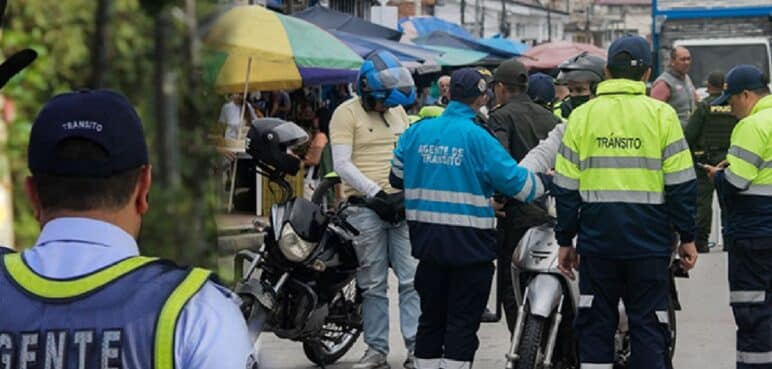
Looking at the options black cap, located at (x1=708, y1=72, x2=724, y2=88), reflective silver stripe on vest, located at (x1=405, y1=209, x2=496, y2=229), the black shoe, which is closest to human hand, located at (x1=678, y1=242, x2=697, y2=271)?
reflective silver stripe on vest, located at (x1=405, y1=209, x2=496, y2=229)

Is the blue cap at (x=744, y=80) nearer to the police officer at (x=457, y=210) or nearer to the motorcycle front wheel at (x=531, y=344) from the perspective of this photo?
the police officer at (x=457, y=210)

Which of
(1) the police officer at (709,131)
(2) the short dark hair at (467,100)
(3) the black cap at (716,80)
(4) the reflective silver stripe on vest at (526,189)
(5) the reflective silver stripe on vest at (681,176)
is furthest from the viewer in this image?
(3) the black cap at (716,80)

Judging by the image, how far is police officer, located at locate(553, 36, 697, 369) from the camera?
254 inches

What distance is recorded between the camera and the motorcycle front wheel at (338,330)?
8.53 m

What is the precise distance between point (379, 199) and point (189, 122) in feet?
19.8

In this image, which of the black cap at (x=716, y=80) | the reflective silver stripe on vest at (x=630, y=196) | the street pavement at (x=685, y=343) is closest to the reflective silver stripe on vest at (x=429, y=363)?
the street pavement at (x=685, y=343)

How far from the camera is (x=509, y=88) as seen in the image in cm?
930

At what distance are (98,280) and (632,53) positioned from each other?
192 inches

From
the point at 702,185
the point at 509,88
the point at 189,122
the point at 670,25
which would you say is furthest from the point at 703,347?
the point at 670,25

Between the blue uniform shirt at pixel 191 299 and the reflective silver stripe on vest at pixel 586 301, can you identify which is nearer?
the blue uniform shirt at pixel 191 299

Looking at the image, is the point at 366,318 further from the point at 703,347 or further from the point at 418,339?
the point at 703,347

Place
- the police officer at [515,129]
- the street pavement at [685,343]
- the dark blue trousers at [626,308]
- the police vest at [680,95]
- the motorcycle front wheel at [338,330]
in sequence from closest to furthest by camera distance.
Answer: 1. the dark blue trousers at [626,308]
2. the motorcycle front wheel at [338,330]
3. the street pavement at [685,343]
4. the police officer at [515,129]
5. the police vest at [680,95]

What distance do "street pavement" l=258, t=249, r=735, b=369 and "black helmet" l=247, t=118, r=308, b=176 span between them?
3.02ft

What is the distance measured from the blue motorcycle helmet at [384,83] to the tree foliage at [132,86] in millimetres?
5835
